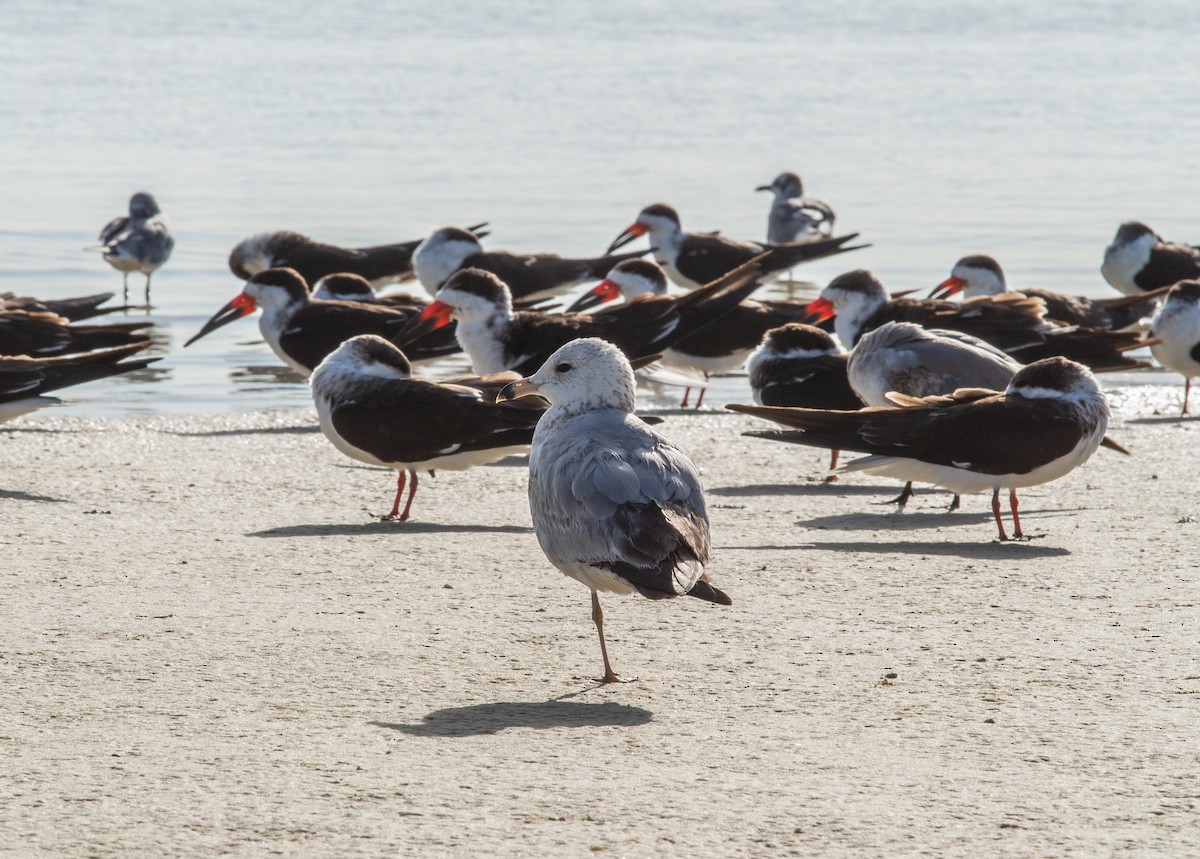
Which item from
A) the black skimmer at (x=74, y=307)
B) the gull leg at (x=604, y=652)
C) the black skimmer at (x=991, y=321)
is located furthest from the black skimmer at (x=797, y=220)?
the gull leg at (x=604, y=652)

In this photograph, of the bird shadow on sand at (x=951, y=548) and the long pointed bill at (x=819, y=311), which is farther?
the long pointed bill at (x=819, y=311)

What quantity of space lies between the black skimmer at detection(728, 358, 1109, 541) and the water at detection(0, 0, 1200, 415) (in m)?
4.83

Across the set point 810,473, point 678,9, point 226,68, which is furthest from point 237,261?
point 678,9

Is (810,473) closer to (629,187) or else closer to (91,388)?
(91,388)

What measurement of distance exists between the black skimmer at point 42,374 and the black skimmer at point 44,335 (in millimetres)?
1018

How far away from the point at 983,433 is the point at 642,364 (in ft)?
7.44

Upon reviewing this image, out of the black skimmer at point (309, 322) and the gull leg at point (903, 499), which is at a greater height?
the black skimmer at point (309, 322)

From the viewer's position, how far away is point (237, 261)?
47.7ft

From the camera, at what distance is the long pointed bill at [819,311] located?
34.9ft

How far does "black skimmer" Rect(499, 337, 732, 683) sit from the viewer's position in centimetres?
452

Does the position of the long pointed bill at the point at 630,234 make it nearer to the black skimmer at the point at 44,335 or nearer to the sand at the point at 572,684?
the black skimmer at the point at 44,335

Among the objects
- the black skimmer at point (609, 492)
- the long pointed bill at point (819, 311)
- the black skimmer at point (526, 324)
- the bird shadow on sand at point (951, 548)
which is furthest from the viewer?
the long pointed bill at point (819, 311)

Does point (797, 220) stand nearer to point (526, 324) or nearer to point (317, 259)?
point (317, 259)

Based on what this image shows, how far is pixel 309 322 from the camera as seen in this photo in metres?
10.5
